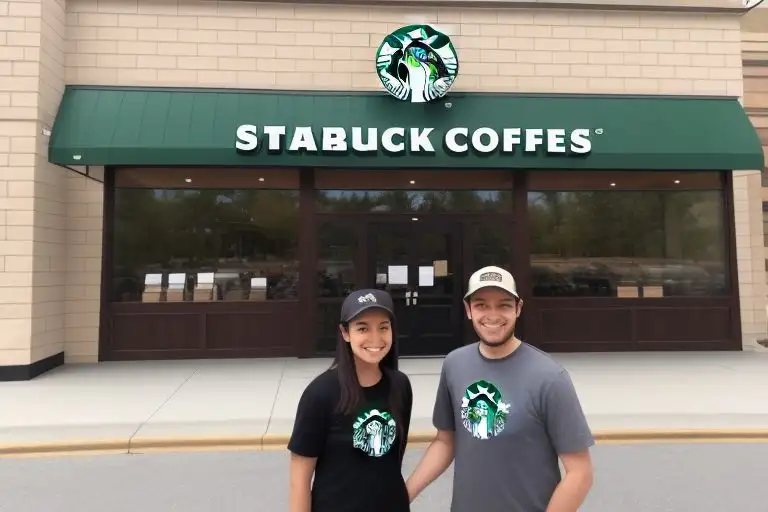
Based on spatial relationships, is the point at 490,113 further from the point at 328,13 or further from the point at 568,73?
the point at 328,13

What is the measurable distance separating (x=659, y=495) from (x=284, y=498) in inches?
113

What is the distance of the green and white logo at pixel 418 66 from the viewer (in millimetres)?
8867

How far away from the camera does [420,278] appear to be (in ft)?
31.5

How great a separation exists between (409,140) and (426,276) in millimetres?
2513

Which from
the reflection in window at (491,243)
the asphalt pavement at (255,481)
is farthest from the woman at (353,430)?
the reflection in window at (491,243)

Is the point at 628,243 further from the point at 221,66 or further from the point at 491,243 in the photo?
the point at 221,66

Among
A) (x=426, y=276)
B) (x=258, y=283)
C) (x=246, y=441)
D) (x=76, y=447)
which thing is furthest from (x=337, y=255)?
(x=76, y=447)

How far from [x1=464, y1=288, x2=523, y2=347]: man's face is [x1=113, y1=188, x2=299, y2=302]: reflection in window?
787 cm

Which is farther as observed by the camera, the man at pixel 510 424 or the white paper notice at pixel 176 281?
the white paper notice at pixel 176 281

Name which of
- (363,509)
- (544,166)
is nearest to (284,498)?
(363,509)

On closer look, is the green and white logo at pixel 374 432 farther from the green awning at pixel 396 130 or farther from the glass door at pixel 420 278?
the glass door at pixel 420 278

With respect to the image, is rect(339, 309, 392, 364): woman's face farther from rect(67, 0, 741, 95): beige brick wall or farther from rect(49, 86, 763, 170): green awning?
rect(67, 0, 741, 95): beige brick wall

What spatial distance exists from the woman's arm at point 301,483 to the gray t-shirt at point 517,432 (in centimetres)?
56

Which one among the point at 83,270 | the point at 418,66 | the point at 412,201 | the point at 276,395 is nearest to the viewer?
the point at 276,395
